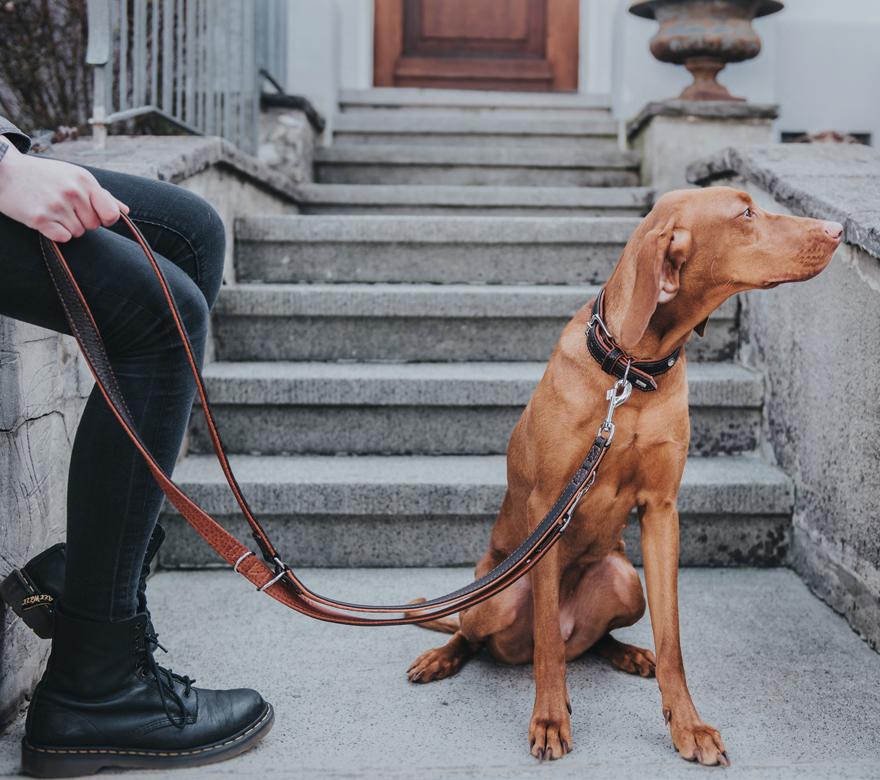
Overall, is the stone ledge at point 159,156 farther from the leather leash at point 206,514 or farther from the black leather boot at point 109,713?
the black leather boot at point 109,713

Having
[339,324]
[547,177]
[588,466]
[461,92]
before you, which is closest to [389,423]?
[339,324]

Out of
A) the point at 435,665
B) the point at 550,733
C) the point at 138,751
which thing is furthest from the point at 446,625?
the point at 138,751

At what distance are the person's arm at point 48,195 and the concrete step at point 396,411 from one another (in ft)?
4.86

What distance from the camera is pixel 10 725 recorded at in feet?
5.47

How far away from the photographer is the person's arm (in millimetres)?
1231

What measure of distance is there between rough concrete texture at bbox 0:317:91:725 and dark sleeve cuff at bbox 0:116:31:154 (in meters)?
0.39

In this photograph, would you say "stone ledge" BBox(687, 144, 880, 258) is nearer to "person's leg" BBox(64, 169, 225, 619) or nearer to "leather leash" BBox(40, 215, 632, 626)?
"leather leash" BBox(40, 215, 632, 626)

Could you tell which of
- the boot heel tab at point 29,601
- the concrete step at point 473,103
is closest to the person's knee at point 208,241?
the boot heel tab at point 29,601

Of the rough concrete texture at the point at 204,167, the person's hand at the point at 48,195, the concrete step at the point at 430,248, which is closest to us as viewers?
the person's hand at the point at 48,195

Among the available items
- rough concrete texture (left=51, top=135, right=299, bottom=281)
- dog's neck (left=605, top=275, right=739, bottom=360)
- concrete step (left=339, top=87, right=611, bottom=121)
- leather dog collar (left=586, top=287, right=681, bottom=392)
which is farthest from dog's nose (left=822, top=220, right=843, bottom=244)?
concrete step (left=339, top=87, right=611, bottom=121)

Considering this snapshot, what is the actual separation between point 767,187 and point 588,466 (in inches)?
58.8

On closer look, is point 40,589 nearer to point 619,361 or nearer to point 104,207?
point 104,207

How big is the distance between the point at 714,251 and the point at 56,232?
3.41 feet

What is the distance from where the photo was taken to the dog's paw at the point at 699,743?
155cm
